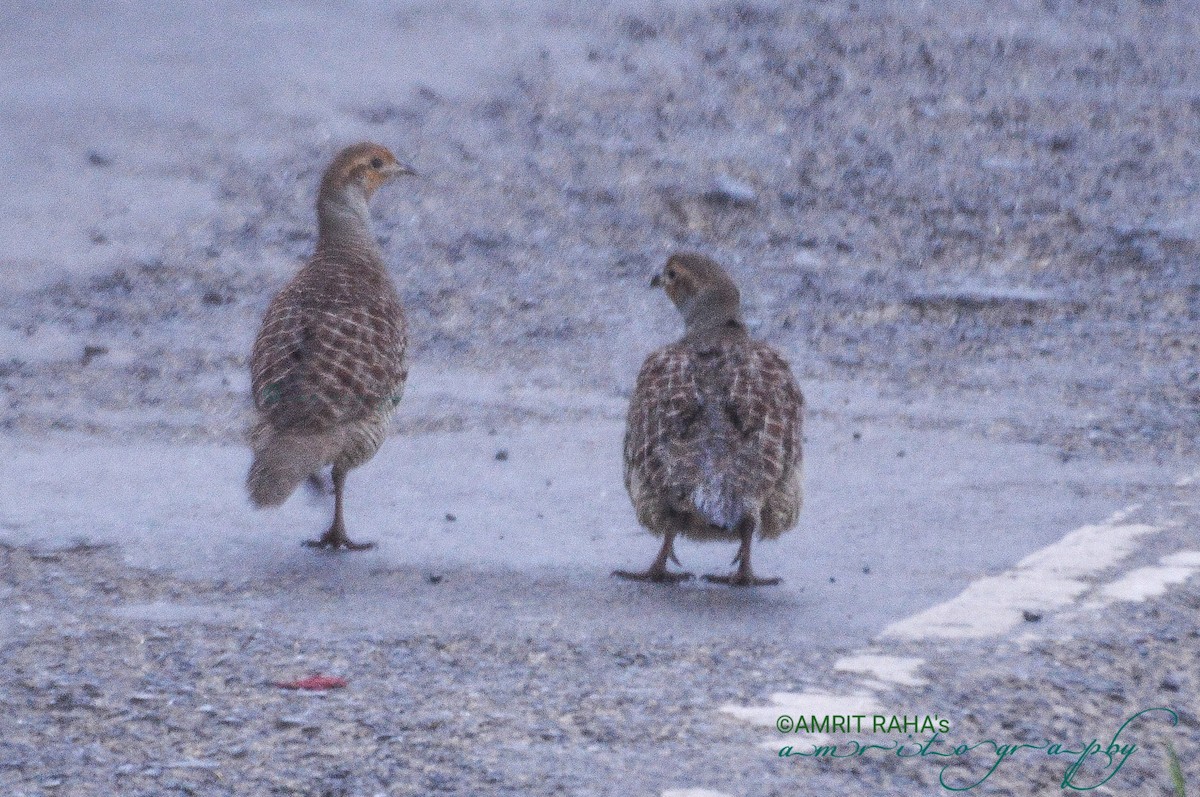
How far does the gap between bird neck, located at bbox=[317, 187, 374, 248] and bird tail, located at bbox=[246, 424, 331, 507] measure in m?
1.58

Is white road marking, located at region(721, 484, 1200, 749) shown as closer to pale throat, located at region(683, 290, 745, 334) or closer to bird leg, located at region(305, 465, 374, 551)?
pale throat, located at region(683, 290, 745, 334)

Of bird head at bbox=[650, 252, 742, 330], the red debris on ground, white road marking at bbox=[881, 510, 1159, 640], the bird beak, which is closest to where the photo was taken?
the red debris on ground

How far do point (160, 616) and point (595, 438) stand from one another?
9.94ft

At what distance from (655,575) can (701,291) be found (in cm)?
133

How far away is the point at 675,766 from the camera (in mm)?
4145

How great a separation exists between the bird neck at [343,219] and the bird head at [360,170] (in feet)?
0.10

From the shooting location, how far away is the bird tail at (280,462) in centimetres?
595

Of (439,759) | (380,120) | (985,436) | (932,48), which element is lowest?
(439,759)

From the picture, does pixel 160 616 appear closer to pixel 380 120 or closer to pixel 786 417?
pixel 786 417

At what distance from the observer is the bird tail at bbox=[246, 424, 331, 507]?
19.5ft

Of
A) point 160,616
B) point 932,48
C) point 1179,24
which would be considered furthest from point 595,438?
point 1179,24

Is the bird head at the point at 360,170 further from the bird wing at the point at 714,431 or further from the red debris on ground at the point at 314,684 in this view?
the red debris on ground at the point at 314,684

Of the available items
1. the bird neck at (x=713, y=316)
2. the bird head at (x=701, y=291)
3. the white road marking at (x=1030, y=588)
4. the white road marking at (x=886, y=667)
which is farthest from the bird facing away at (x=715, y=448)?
the white road marking at (x=886, y=667)

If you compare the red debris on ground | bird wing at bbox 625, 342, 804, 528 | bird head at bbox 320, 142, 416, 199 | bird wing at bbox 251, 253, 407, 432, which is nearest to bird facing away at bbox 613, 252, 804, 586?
bird wing at bbox 625, 342, 804, 528
